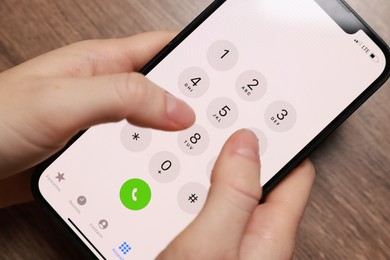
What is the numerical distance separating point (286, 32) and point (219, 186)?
5.9 inches

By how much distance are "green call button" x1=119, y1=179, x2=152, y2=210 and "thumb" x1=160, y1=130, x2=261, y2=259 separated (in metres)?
0.09

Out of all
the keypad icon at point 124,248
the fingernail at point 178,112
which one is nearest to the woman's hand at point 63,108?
the fingernail at point 178,112

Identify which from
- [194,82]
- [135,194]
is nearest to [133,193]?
[135,194]

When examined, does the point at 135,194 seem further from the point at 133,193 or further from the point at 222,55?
the point at 222,55

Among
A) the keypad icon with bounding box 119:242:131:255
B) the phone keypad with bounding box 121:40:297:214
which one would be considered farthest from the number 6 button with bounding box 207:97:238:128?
the keypad icon with bounding box 119:242:131:255

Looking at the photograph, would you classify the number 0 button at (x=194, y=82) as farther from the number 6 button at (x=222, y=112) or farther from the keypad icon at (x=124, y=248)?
the keypad icon at (x=124, y=248)

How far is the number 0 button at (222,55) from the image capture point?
41 cm

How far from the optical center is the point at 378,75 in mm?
390

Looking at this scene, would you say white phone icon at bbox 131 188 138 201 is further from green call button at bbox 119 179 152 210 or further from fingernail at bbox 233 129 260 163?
fingernail at bbox 233 129 260 163

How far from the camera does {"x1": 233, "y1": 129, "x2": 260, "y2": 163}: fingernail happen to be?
344 millimetres

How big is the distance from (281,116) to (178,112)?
11 cm

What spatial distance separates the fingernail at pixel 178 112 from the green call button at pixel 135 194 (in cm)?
10

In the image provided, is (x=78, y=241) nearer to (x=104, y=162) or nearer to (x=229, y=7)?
(x=104, y=162)

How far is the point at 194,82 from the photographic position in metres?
0.41
